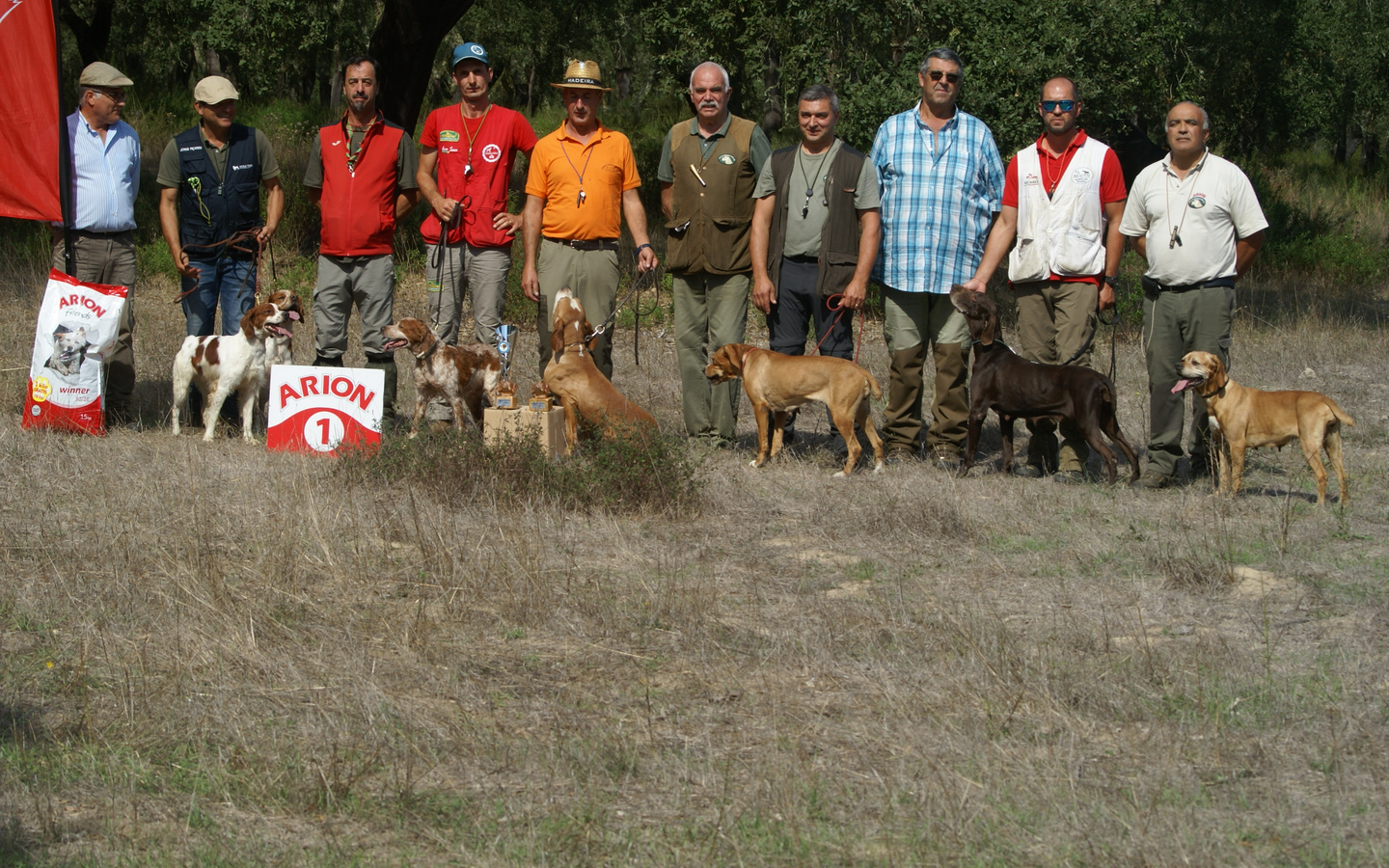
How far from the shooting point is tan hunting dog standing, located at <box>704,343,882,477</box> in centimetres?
769

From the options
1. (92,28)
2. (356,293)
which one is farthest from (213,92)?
(92,28)

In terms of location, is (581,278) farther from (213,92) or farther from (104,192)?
(104,192)

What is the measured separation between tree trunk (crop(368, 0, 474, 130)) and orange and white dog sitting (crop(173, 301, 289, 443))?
714 cm

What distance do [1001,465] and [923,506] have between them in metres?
1.60

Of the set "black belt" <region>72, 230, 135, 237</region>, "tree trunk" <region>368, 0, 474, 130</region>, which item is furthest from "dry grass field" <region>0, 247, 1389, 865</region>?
"tree trunk" <region>368, 0, 474, 130</region>

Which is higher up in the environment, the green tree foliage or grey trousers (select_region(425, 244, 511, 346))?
the green tree foliage

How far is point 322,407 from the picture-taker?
772 centimetres

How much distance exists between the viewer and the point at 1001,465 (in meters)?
8.02

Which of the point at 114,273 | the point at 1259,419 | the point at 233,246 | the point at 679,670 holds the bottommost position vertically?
the point at 679,670

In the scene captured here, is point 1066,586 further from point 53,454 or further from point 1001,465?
point 53,454

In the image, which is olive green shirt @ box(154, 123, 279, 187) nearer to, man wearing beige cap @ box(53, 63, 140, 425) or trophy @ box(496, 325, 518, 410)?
man wearing beige cap @ box(53, 63, 140, 425)

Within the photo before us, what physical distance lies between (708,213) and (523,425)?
1.87 meters

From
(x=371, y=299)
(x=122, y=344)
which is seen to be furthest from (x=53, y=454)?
(x=371, y=299)

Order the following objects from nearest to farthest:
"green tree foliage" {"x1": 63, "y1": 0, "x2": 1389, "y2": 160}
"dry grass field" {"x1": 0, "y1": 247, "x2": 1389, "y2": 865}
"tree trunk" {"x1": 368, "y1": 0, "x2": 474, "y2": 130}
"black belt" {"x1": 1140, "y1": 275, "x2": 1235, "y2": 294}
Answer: "dry grass field" {"x1": 0, "y1": 247, "x2": 1389, "y2": 865} → "black belt" {"x1": 1140, "y1": 275, "x2": 1235, "y2": 294} → "green tree foliage" {"x1": 63, "y1": 0, "x2": 1389, "y2": 160} → "tree trunk" {"x1": 368, "y1": 0, "x2": 474, "y2": 130}
